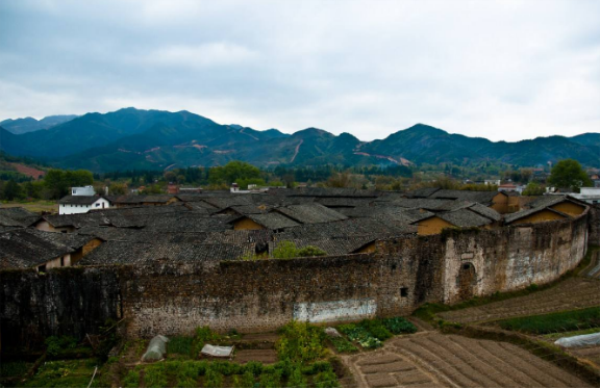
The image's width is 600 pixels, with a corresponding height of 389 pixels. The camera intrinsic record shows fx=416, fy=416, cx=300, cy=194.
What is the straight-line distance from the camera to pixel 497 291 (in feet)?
56.0

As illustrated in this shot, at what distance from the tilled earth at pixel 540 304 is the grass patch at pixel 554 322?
2.06 feet

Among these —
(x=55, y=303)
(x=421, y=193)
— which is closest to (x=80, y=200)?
(x=421, y=193)

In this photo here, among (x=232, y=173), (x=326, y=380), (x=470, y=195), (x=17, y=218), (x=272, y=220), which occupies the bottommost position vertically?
(x=326, y=380)

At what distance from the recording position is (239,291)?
1305 centimetres

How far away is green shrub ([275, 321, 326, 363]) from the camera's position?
456 inches

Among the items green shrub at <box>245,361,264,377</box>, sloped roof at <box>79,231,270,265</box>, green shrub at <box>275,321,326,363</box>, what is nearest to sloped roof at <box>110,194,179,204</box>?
sloped roof at <box>79,231,270,265</box>

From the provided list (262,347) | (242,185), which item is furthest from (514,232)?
(242,185)

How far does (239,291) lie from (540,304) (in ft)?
39.1

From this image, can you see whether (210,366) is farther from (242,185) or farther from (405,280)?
(242,185)

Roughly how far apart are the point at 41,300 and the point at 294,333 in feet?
24.5

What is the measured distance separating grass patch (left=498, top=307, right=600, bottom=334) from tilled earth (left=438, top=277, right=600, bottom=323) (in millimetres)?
628

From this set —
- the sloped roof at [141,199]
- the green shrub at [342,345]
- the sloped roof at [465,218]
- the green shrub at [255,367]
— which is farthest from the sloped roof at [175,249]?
the sloped roof at [141,199]

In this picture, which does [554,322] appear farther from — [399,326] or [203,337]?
[203,337]

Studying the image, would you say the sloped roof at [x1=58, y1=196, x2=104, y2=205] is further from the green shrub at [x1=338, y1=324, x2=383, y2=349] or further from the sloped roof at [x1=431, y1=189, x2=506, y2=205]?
the green shrub at [x1=338, y1=324, x2=383, y2=349]
